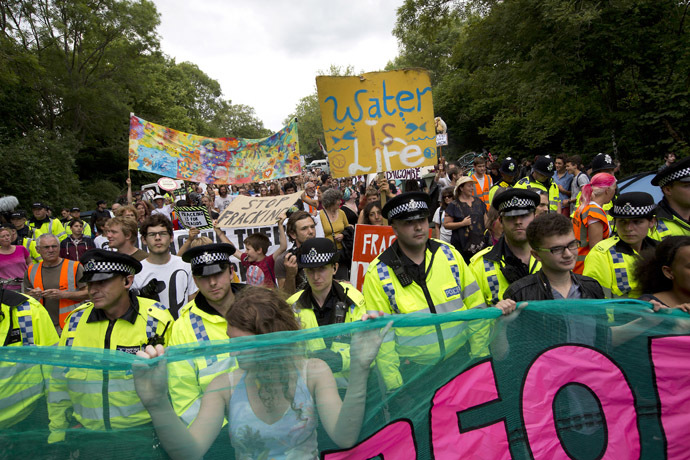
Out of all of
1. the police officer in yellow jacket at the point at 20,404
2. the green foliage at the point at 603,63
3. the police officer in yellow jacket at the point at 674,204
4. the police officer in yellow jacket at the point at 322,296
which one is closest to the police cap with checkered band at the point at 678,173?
the police officer in yellow jacket at the point at 674,204

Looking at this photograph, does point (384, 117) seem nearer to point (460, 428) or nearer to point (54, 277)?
point (460, 428)

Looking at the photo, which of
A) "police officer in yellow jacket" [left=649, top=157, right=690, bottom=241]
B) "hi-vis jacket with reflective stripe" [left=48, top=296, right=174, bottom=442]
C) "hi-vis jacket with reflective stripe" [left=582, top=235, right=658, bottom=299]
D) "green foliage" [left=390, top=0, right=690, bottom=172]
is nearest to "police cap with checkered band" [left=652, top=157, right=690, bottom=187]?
"police officer in yellow jacket" [left=649, top=157, right=690, bottom=241]

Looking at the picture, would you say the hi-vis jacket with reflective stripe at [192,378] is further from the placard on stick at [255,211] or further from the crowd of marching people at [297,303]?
the placard on stick at [255,211]

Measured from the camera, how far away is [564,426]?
7.07 ft

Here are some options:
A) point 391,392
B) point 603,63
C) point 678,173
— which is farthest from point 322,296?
point 603,63

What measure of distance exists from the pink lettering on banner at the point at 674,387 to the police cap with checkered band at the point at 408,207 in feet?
4.62

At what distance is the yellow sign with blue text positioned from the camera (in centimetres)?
477

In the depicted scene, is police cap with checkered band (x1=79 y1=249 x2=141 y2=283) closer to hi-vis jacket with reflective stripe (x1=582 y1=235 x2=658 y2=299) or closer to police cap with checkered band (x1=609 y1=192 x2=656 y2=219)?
hi-vis jacket with reflective stripe (x1=582 y1=235 x2=658 y2=299)

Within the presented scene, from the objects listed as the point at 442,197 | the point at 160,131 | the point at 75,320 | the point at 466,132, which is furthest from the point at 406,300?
the point at 466,132

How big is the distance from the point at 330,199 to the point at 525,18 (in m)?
9.50

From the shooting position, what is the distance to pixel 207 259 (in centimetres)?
286

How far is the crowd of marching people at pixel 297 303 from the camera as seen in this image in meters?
1.89

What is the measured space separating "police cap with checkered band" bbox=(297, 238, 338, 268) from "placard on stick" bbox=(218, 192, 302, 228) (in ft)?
8.78

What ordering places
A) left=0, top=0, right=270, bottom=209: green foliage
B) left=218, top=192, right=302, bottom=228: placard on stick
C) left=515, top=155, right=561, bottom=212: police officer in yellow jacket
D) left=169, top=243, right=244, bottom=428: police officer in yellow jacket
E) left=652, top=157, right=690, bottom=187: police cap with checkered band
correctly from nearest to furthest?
left=169, top=243, right=244, bottom=428: police officer in yellow jacket → left=652, top=157, right=690, bottom=187: police cap with checkered band → left=218, top=192, right=302, bottom=228: placard on stick → left=515, top=155, right=561, bottom=212: police officer in yellow jacket → left=0, top=0, right=270, bottom=209: green foliage
